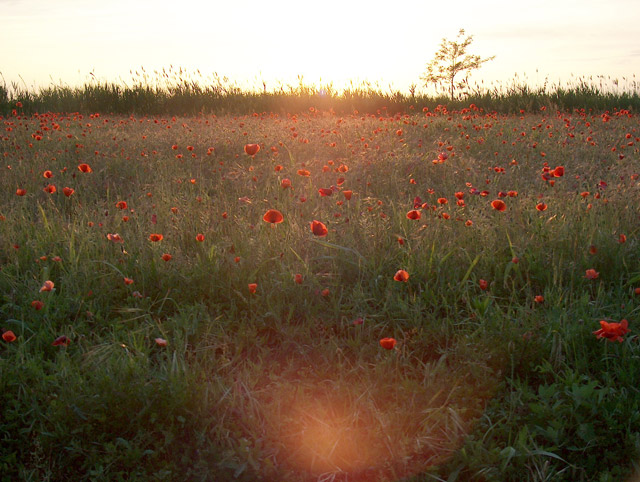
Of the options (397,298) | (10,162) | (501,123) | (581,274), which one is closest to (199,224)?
(397,298)

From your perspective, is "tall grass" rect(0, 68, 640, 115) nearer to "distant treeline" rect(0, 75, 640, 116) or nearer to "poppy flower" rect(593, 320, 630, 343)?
"distant treeline" rect(0, 75, 640, 116)

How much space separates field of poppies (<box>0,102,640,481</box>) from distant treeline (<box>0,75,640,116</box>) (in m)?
7.48

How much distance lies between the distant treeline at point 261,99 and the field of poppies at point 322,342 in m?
7.48

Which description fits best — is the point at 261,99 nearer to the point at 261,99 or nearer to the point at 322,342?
the point at 261,99

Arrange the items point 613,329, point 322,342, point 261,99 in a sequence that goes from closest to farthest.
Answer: point 613,329 → point 322,342 → point 261,99

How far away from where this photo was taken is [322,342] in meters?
2.45

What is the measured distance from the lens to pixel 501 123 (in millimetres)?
7785

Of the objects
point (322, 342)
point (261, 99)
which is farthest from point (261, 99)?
point (322, 342)

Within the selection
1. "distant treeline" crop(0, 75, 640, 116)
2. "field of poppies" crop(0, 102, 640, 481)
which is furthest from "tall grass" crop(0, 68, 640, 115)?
"field of poppies" crop(0, 102, 640, 481)

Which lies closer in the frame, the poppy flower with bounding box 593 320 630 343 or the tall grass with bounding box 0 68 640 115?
the poppy flower with bounding box 593 320 630 343

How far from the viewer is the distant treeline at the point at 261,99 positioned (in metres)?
11.0

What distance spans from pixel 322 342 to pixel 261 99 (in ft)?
33.1

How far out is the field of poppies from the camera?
6.24 feet

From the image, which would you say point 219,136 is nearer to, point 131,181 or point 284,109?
point 131,181
